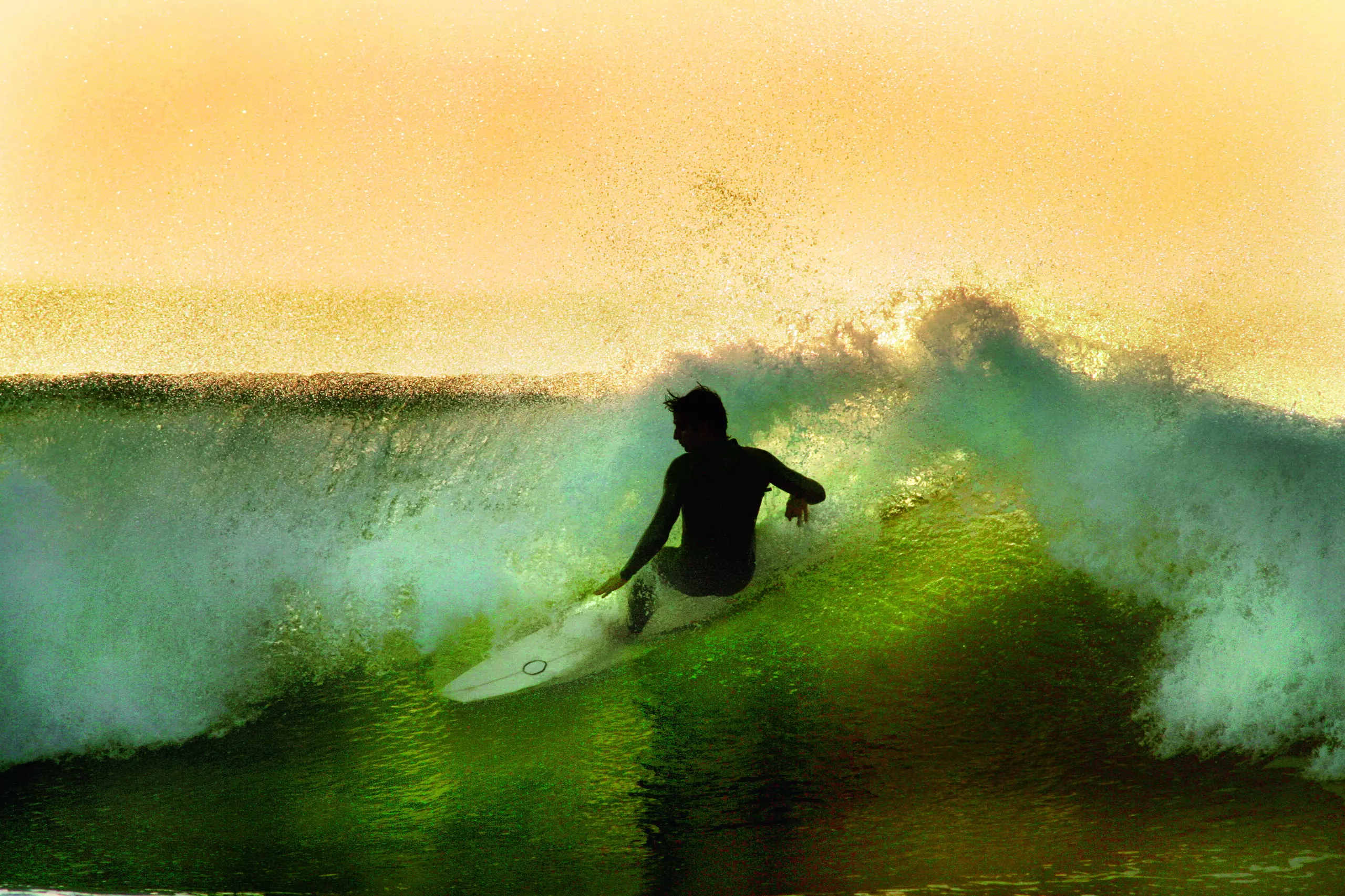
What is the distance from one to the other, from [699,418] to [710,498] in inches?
14.1

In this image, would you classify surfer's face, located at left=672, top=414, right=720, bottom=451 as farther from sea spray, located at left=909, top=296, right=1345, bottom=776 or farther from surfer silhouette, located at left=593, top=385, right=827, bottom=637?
sea spray, located at left=909, top=296, right=1345, bottom=776

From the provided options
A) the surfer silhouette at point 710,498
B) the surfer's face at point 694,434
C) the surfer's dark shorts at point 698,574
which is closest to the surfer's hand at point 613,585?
the surfer silhouette at point 710,498

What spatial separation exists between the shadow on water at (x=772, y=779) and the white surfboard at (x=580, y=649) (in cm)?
8

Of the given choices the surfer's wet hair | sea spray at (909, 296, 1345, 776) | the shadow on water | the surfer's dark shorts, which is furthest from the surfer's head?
sea spray at (909, 296, 1345, 776)

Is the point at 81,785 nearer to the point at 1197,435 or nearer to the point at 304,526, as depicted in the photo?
the point at 304,526

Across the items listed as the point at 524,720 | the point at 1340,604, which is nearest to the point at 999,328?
the point at 1340,604

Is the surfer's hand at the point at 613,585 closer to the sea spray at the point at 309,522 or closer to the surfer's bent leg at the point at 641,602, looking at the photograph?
the surfer's bent leg at the point at 641,602

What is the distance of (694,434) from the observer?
3500 millimetres

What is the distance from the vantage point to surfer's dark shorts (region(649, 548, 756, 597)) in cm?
384

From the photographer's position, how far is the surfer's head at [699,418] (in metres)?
3.47

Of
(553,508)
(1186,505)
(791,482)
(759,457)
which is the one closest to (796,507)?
(791,482)

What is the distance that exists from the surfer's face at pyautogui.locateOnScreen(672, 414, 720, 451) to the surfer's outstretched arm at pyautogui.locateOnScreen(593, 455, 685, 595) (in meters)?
0.11

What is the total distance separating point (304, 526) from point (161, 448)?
3.94 feet

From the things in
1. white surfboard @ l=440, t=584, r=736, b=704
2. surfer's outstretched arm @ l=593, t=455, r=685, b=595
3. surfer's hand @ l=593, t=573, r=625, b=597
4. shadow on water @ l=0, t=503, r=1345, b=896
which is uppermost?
surfer's outstretched arm @ l=593, t=455, r=685, b=595
